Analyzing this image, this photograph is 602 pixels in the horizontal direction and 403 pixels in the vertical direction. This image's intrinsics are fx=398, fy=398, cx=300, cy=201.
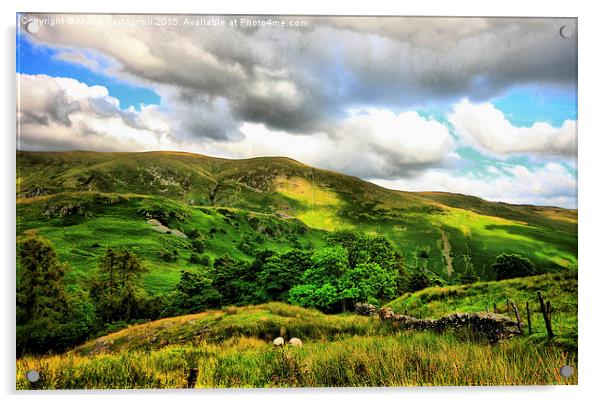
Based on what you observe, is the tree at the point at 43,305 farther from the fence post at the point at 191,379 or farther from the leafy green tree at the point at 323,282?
the leafy green tree at the point at 323,282

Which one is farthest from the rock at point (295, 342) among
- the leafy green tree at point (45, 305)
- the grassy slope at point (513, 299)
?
the leafy green tree at point (45, 305)

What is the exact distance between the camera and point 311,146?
7.31 metres

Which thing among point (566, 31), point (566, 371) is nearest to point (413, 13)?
point (566, 31)

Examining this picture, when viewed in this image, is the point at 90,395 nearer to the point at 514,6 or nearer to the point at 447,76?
the point at 447,76

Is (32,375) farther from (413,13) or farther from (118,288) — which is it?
(413,13)

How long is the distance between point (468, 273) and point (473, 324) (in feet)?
3.84

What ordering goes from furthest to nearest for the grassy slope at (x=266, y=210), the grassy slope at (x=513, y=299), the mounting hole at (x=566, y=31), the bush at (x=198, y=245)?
1. the bush at (x=198, y=245)
2. the grassy slope at (x=266, y=210)
3. the mounting hole at (x=566, y=31)
4. the grassy slope at (x=513, y=299)

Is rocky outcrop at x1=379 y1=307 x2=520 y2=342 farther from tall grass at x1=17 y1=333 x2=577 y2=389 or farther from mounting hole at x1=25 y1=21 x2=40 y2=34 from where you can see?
mounting hole at x1=25 y1=21 x2=40 y2=34

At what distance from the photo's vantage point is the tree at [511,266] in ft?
23.5

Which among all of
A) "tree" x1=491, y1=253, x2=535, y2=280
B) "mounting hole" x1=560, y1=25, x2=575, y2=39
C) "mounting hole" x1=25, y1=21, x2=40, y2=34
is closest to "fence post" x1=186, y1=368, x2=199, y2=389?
"tree" x1=491, y1=253, x2=535, y2=280

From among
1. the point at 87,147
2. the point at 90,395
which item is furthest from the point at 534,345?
the point at 87,147

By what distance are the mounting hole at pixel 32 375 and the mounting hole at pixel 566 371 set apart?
26.5 feet

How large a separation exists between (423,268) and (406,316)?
1.07m

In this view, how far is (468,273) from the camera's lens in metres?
7.36
